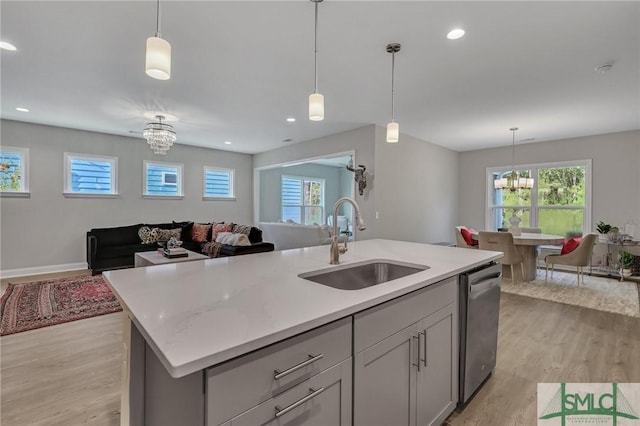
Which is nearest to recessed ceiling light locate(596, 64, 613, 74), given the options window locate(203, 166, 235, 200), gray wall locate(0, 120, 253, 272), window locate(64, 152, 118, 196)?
window locate(203, 166, 235, 200)

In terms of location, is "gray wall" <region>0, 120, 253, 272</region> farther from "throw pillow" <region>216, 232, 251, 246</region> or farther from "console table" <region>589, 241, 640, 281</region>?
"console table" <region>589, 241, 640, 281</region>

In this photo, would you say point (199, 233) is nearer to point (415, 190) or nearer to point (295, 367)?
point (415, 190)

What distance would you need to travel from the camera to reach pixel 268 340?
0.81 meters

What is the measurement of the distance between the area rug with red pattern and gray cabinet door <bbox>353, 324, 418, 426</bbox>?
3292mm

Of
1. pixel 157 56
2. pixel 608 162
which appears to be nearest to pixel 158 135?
pixel 157 56

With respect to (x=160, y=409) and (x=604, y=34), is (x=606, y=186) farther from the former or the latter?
(x=160, y=409)

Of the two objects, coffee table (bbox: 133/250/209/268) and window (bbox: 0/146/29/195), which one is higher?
window (bbox: 0/146/29/195)

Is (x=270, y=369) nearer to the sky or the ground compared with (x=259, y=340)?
nearer to the ground

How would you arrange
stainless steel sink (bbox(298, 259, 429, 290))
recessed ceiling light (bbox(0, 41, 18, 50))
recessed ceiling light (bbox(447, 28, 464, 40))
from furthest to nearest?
1. recessed ceiling light (bbox(0, 41, 18, 50))
2. recessed ceiling light (bbox(447, 28, 464, 40))
3. stainless steel sink (bbox(298, 259, 429, 290))

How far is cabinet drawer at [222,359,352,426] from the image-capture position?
82 cm

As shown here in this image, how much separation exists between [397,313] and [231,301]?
69 centimetres

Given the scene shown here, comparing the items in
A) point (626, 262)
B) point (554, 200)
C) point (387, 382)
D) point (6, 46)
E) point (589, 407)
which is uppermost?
point (6, 46)

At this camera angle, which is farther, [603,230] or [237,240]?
[603,230]

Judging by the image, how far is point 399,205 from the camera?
221 inches
